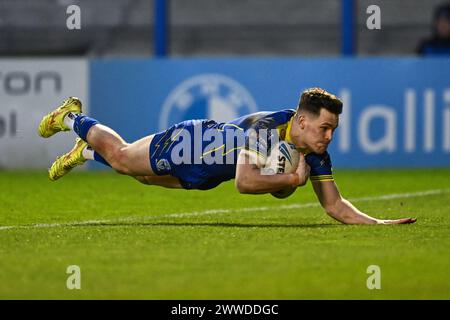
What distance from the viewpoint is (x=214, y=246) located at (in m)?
7.96

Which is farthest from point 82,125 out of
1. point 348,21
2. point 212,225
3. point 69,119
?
point 348,21

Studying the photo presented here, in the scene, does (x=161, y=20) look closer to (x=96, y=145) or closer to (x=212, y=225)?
(x=96, y=145)

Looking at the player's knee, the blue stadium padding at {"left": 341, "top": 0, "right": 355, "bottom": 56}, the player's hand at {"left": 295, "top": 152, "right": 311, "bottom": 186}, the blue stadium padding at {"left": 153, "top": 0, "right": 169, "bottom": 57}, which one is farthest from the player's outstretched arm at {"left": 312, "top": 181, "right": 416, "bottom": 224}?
the blue stadium padding at {"left": 153, "top": 0, "right": 169, "bottom": 57}

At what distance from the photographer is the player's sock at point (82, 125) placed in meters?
9.94

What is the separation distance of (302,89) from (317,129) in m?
7.00

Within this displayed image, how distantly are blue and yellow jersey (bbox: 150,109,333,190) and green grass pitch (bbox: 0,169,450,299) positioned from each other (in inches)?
16.1

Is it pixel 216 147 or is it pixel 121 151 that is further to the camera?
pixel 121 151

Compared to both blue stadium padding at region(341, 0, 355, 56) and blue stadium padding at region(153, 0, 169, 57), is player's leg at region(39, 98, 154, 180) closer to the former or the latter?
blue stadium padding at region(153, 0, 169, 57)

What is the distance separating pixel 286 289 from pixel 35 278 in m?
1.42

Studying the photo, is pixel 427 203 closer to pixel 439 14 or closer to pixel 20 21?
pixel 439 14

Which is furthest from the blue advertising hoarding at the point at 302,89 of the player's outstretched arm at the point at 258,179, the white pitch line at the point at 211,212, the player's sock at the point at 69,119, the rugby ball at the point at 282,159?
the player's outstretched arm at the point at 258,179

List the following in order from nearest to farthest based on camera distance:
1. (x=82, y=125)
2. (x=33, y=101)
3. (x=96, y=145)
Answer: (x=96, y=145) → (x=82, y=125) → (x=33, y=101)

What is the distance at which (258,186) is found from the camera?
8.66m

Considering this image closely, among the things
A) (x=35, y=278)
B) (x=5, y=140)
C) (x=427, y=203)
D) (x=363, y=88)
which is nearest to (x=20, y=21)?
(x=5, y=140)
